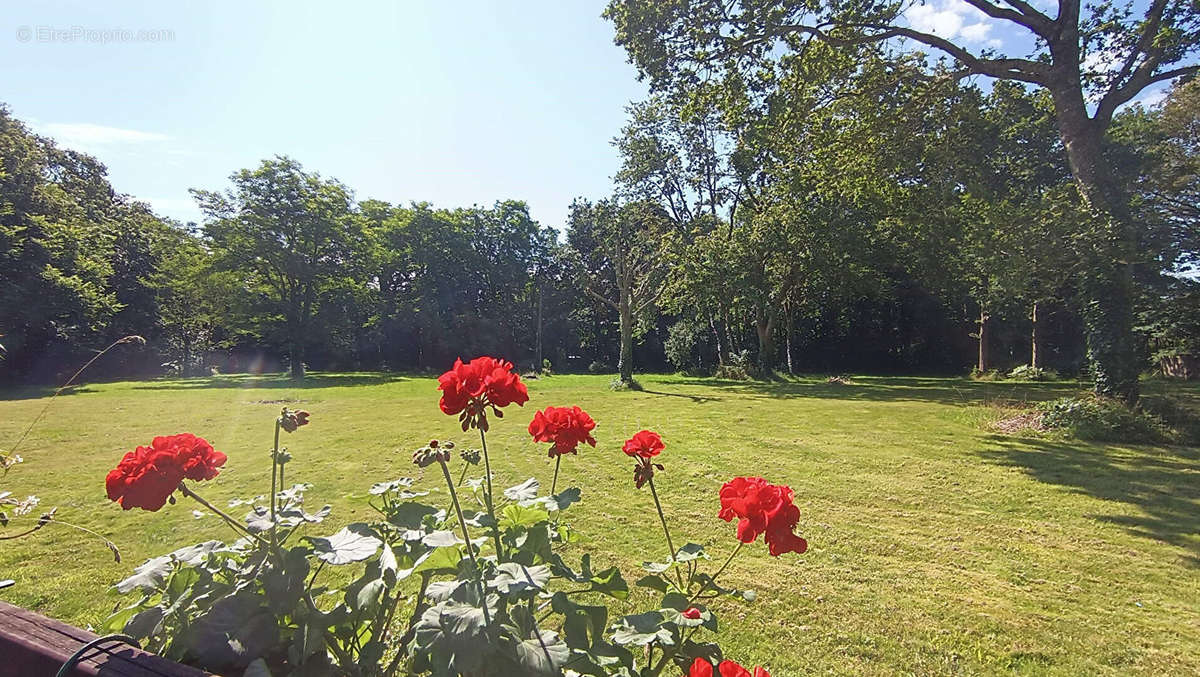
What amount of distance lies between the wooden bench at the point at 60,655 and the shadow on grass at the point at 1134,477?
16.1 feet

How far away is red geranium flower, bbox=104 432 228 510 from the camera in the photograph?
1.02 m

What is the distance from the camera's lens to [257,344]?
1088 inches

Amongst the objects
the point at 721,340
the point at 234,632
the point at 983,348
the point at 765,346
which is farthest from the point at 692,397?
the point at 983,348

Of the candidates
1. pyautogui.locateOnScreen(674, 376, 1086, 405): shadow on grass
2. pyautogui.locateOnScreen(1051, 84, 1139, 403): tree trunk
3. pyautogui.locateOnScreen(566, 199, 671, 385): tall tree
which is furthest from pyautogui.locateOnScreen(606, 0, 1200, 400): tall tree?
pyautogui.locateOnScreen(566, 199, 671, 385): tall tree

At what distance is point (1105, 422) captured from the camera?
6.98m

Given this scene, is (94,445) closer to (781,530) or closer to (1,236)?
(781,530)

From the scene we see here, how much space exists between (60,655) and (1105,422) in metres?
9.67

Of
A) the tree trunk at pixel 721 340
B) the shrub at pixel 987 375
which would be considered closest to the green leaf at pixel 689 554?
the tree trunk at pixel 721 340

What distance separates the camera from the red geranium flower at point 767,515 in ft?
3.94

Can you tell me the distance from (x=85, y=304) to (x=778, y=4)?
21.7 meters

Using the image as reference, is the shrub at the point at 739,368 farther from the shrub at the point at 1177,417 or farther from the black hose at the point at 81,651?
the black hose at the point at 81,651

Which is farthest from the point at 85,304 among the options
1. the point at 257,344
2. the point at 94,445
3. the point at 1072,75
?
the point at 1072,75

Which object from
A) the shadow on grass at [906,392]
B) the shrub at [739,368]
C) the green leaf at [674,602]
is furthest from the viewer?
the shrub at [739,368]

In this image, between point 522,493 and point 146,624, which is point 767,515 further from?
point 146,624
